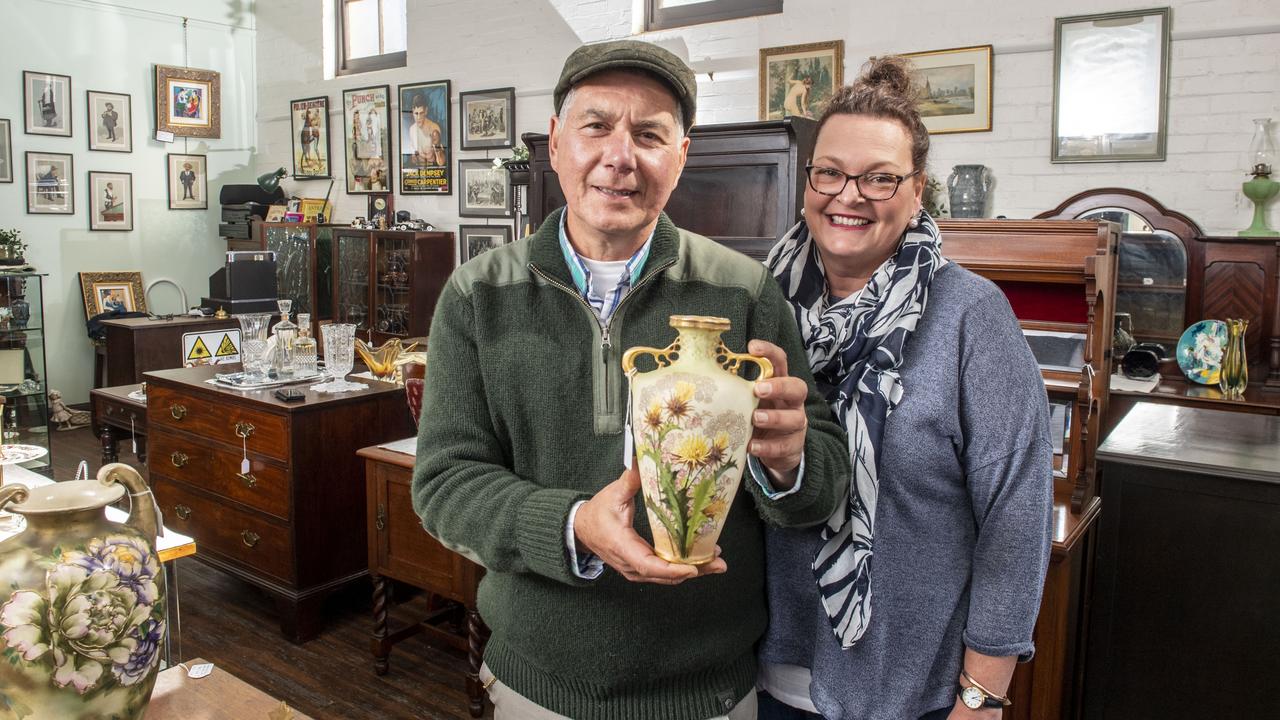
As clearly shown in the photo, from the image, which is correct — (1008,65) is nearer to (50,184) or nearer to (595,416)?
(595,416)

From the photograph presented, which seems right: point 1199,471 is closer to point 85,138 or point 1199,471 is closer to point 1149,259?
point 1149,259

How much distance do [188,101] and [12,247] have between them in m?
2.37

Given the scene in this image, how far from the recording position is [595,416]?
1.25 metres

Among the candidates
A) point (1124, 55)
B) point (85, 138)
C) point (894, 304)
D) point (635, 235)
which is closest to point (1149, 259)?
point (1124, 55)

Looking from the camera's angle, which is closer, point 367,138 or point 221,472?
point 221,472

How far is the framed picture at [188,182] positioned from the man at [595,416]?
770cm

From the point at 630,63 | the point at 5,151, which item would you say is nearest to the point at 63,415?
the point at 5,151

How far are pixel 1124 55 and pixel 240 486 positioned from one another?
166 inches

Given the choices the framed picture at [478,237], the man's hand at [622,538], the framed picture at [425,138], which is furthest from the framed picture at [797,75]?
the man's hand at [622,538]

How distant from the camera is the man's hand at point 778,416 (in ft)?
3.55

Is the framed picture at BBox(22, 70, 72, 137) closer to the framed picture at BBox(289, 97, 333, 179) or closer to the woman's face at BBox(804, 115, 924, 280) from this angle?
the framed picture at BBox(289, 97, 333, 179)

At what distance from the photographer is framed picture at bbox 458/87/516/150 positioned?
6.32 metres

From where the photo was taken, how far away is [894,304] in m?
Answer: 1.36

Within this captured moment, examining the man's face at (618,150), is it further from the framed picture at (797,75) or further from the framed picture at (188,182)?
the framed picture at (188,182)
